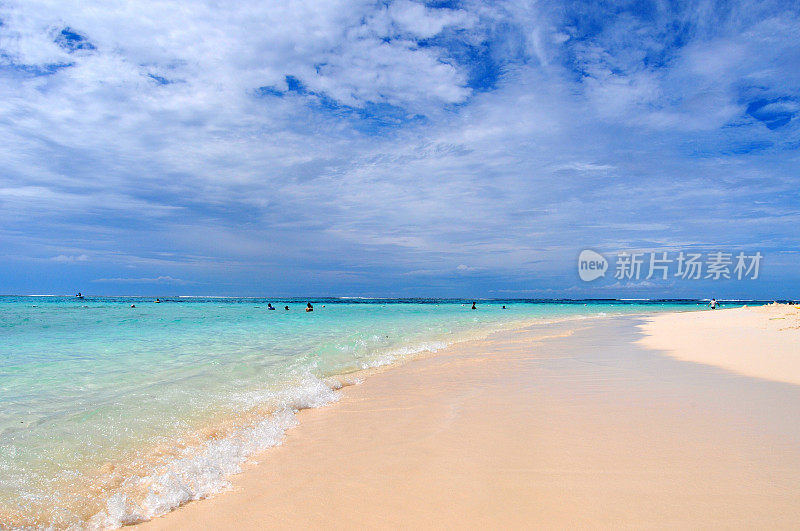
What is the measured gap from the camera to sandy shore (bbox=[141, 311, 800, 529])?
288cm

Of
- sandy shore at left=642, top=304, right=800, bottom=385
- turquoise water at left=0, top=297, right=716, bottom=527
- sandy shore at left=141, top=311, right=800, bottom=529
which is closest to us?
sandy shore at left=141, top=311, right=800, bottom=529

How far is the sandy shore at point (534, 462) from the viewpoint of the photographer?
2.88m

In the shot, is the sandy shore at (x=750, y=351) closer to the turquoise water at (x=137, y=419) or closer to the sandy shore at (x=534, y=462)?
the sandy shore at (x=534, y=462)

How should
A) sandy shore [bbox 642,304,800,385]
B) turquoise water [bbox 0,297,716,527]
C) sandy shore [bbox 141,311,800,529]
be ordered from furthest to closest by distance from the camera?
sandy shore [bbox 642,304,800,385] < turquoise water [bbox 0,297,716,527] < sandy shore [bbox 141,311,800,529]

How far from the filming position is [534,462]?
147 inches

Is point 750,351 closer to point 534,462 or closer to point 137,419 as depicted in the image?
point 534,462

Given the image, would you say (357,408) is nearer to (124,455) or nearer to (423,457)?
(423,457)

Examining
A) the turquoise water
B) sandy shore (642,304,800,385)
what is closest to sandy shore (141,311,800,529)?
the turquoise water

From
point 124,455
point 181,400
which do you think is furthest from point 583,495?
point 181,400

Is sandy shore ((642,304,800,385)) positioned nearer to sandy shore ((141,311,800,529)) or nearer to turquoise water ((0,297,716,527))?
sandy shore ((141,311,800,529))

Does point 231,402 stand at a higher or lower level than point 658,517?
lower

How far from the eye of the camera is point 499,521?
278cm

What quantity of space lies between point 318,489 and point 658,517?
2.37 meters

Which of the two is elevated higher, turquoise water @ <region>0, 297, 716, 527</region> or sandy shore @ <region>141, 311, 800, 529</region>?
sandy shore @ <region>141, 311, 800, 529</region>
